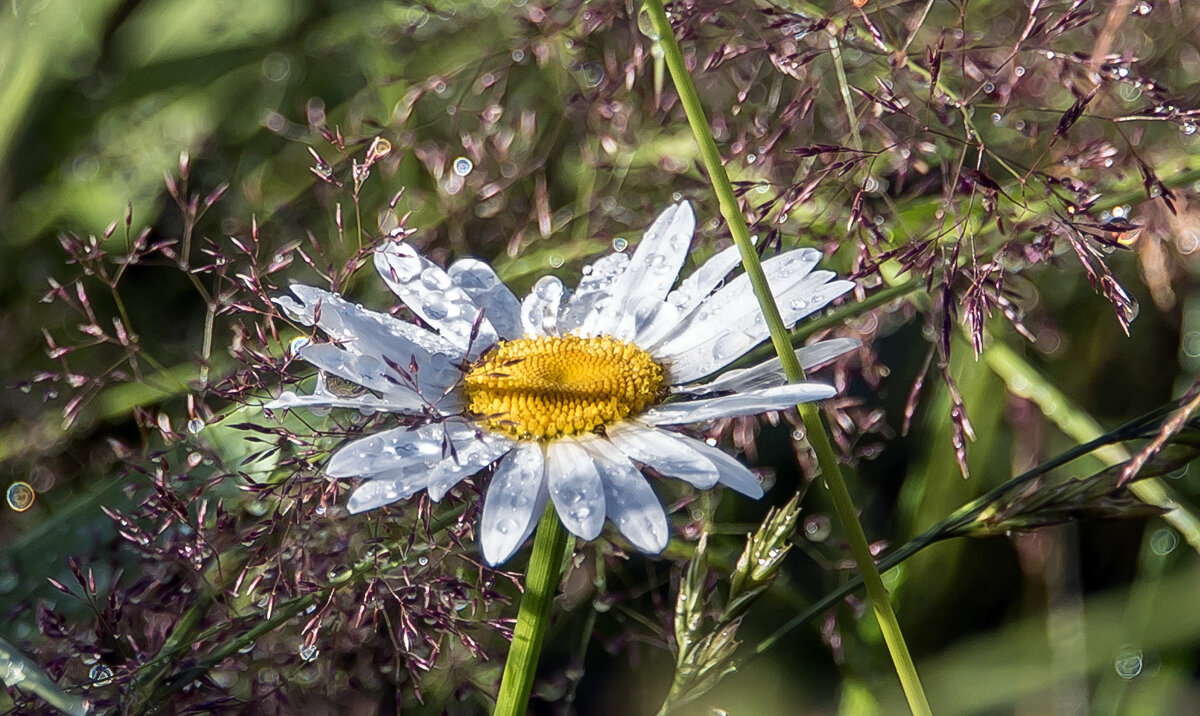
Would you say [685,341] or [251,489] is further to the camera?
[685,341]

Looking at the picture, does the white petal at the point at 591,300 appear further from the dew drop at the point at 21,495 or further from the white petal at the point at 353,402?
the dew drop at the point at 21,495

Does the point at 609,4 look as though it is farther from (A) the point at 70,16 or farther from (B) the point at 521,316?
(A) the point at 70,16

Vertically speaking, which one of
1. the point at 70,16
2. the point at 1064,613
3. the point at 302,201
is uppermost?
the point at 70,16

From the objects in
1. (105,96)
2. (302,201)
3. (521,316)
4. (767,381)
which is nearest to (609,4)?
(521,316)

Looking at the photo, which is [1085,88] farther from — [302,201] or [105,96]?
[105,96]

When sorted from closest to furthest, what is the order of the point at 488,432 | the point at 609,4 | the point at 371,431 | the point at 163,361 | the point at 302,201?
the point at 488,432, the point at 371,431, the point at 609,4, the point at 163,361, the point at 302,201

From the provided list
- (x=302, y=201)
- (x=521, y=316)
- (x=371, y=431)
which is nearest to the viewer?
(x=371, y=431)

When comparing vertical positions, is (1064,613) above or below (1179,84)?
below
